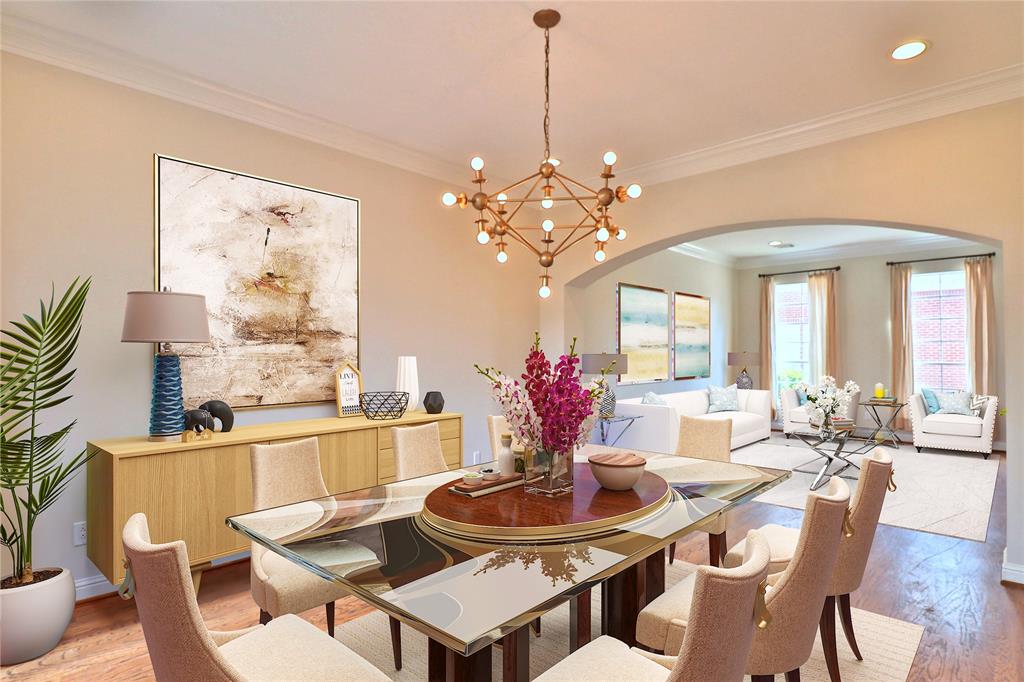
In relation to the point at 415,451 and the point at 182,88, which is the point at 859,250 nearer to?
the point at 415,451

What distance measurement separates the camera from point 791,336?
9.19m

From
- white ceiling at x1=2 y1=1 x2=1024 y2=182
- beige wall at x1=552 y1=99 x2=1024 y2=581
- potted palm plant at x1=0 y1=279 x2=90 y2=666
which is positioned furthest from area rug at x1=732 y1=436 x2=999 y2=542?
potted palm plant at x1=0 y1=279 x2=90 y2=666

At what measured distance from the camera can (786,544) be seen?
2.36 m

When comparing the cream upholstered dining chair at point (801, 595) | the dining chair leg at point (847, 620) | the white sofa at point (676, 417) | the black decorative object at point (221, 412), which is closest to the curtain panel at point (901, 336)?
the white sofa at point (676, 417)

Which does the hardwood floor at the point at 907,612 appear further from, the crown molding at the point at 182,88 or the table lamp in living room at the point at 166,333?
the crown molding at the point at 182,88

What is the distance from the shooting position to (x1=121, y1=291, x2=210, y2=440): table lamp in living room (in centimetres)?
271

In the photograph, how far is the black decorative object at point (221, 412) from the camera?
3117 mm

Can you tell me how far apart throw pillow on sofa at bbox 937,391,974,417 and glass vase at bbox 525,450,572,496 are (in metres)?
7.22

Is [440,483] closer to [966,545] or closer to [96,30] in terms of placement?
[96,30]

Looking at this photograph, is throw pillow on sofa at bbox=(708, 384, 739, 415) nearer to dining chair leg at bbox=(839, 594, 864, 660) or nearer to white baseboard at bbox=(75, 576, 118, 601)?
dining chair leg at bbox=(839, 594, 864, 660)

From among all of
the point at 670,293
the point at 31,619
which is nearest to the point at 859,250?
the point at 670,293

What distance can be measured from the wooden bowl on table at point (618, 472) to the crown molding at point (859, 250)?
24.0 ft

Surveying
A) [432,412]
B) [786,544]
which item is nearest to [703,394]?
[432,412]

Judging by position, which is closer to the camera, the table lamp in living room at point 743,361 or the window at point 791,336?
the table lamp in living room at point 743,361
